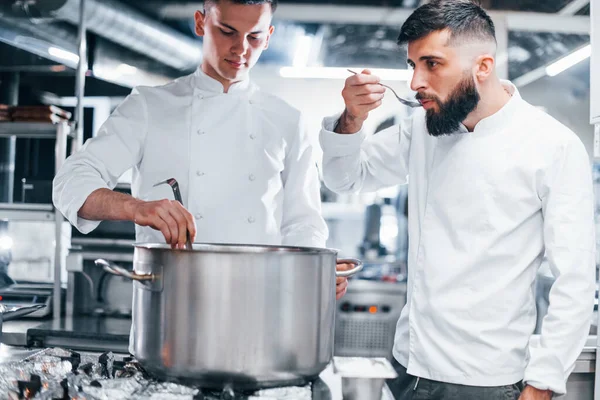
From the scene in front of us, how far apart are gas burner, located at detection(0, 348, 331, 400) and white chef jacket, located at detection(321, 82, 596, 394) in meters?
0.41

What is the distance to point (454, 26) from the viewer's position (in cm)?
145

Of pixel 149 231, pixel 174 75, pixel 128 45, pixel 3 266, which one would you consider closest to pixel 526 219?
pixel 149 231

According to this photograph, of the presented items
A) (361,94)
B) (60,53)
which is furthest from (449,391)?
(60,53)

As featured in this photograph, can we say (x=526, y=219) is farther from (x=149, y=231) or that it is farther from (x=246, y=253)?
(x=149, y=231)

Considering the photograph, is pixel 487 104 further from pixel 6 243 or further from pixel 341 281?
pixel 6 243

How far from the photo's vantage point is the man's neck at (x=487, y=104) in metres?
1.50

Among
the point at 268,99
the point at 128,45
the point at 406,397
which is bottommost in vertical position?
the point at 406,397

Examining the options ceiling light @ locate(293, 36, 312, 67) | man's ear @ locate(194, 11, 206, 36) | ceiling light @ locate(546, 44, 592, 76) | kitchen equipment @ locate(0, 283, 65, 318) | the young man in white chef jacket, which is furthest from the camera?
ceiling light @ locate(293, 36, 312, 67)

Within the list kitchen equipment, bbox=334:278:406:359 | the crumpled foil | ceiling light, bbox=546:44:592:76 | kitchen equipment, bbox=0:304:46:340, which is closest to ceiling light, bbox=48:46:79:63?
kitchen equipment, bbox=334:278:406:359

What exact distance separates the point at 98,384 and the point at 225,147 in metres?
0.81

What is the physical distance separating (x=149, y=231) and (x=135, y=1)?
4.20 m

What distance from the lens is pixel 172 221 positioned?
113 cm

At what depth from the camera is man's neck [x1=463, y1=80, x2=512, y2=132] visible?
4.93 feet

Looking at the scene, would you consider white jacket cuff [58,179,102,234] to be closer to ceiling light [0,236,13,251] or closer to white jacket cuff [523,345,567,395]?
white jacket cuff [523,345,567,395]
